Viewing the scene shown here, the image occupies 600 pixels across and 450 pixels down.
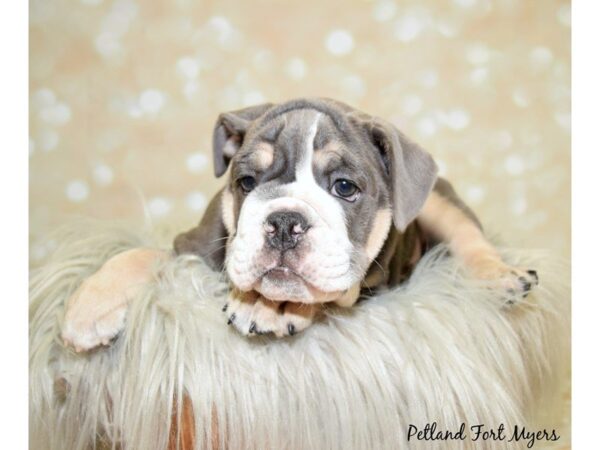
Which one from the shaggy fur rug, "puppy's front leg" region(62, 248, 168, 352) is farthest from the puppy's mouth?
"puppy's front leg" region(62, 248, 168, 352)

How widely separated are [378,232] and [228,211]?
42 centimetres

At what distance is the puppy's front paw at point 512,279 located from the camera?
1983 millimetres

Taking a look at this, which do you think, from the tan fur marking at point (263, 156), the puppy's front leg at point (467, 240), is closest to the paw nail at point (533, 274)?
the puppy's front leg at point (467, 240)

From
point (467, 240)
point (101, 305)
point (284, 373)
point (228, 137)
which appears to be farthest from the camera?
point (467, 240)

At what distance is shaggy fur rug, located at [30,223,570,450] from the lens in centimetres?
168

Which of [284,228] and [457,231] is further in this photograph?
[457,231]

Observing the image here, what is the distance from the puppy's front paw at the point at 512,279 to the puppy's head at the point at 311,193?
1.16ft

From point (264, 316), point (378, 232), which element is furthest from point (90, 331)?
point (378, 232)

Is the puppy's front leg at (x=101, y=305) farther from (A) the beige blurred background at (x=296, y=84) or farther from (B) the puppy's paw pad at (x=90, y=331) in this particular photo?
(A) the beige blurred background at (x=296, y=84)

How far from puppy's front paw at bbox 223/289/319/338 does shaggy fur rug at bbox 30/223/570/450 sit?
0.13ft

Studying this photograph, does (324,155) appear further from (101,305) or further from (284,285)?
(101,305)

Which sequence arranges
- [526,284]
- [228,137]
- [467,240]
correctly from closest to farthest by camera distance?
[526,284]
[228,137]
[467,240]

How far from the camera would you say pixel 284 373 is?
1702mm
